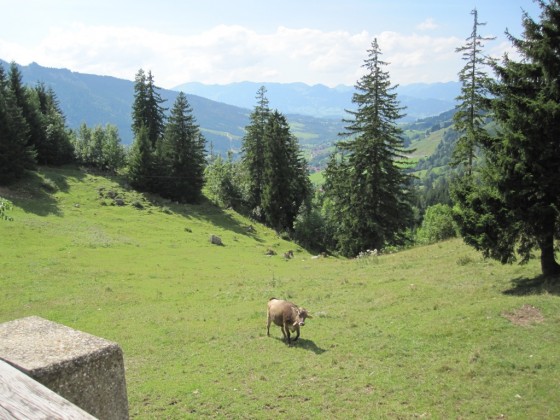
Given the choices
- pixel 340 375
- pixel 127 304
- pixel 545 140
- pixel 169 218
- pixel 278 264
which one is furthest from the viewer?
pixel 169 218

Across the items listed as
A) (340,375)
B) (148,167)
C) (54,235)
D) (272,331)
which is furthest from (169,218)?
(340,375)

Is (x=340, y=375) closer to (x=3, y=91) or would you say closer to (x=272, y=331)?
(x=272, y=331)

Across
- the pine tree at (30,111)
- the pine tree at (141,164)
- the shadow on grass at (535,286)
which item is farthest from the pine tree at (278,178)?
the shadow on grass at (535,286)

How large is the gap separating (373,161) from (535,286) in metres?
27.5

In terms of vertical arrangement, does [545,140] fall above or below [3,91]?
below

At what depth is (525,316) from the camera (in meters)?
17.8

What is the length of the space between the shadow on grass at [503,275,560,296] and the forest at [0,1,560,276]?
96 cm

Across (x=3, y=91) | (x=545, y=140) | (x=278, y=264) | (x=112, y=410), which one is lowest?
(x=278, y=264)

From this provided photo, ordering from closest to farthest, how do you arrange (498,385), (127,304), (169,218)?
(498,385), (127,304), (169,218)

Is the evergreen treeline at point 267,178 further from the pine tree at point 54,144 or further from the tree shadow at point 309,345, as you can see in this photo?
the tree shadow at point 309,345

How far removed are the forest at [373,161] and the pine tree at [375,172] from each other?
14 cm

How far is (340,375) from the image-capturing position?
15.1 metres

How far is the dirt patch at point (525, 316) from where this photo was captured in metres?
17.4

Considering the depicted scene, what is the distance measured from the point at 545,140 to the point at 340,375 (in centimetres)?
1466
